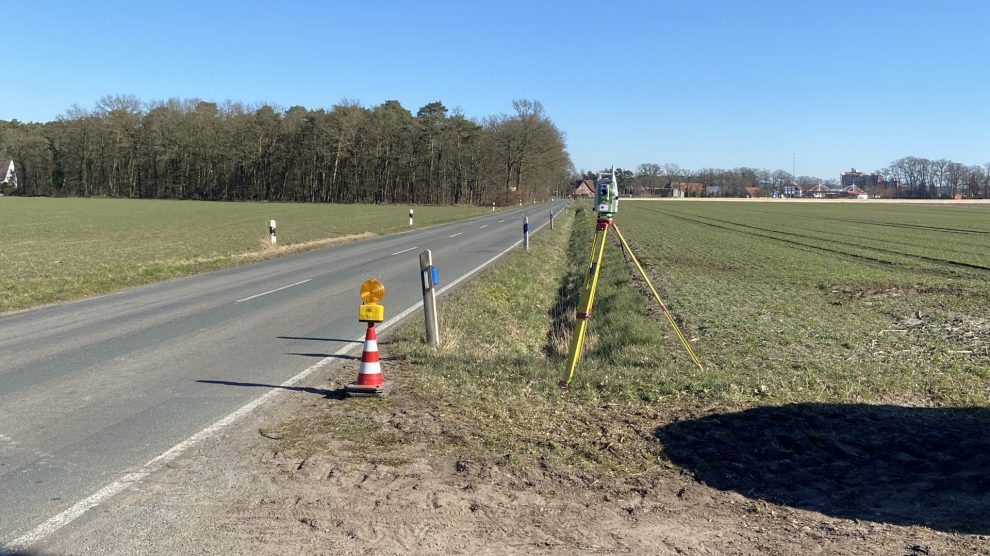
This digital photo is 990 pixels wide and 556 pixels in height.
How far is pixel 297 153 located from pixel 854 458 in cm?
9286

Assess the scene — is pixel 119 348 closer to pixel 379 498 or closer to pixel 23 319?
pixel 23 319

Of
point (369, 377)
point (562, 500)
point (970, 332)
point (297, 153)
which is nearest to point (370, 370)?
point (369, 377)

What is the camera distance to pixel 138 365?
712cm

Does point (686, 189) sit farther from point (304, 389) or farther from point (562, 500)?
point (562, 500)

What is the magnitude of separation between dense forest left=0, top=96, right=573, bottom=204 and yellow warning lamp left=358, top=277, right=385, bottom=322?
8066cm

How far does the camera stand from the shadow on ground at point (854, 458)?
3.87 metres

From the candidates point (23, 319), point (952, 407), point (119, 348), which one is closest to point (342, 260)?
point (23, 319)

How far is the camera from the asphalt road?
14.2 feet

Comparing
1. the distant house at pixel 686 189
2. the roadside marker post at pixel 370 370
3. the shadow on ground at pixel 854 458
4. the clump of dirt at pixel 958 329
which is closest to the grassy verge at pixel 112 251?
the roadside marker post at pixel 370 370

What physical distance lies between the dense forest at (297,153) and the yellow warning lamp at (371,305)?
265 ft

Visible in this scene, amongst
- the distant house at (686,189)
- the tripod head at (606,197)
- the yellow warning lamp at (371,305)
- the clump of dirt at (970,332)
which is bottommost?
the clump of dirt at (970,332)

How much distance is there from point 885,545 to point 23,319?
1131 centimetres

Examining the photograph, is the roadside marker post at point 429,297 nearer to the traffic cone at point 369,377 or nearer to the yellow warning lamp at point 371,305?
the yellow warning lamp at point 371,305

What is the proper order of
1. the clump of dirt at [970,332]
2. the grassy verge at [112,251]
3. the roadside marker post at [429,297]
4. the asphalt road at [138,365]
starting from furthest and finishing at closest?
the grassy verge at [112,251], the clump of dirt at [970,332], the roadside marker post at [429,297], the asphalt road at [138,365]
